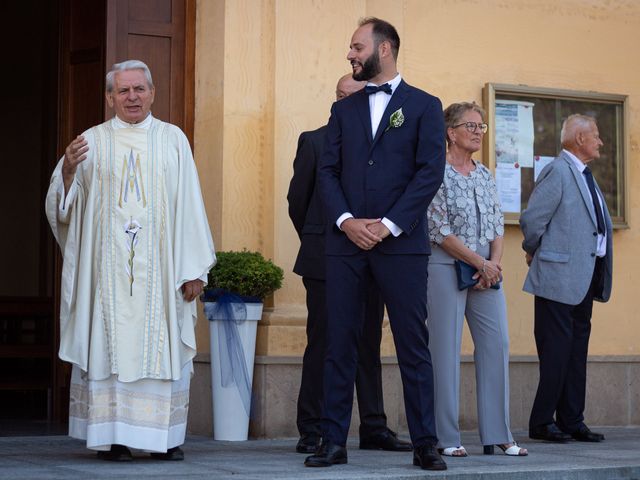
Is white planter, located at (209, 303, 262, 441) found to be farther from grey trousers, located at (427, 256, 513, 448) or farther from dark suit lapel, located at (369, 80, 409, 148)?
dark suit lapel, located at (369, 80, 409, 148)

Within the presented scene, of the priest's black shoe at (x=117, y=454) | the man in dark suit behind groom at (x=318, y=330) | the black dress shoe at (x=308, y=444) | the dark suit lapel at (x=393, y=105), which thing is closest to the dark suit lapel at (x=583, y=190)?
the man in dark suit behind groom at (x=318, y=330)

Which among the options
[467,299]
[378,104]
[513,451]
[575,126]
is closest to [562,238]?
[575,126]

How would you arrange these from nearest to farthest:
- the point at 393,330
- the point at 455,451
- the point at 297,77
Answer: the point at 393,330
the point at 455,451
the point at 297,77

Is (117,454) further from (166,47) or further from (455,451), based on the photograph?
(166,47)

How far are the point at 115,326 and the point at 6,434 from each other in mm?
2363

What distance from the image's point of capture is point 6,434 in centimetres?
906

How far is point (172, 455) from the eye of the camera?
7168 mm

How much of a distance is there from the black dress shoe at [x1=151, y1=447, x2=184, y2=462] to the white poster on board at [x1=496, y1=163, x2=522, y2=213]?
3681mm

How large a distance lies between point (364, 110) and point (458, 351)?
155cm

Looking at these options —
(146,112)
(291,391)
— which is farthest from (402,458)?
(146,112)

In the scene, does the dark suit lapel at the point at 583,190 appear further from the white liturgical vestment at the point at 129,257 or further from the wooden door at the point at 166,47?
the white liturgical vestment at the point at 129,257

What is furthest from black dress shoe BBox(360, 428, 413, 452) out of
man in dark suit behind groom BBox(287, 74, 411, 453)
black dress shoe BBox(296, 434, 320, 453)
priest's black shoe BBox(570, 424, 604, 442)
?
priest's black shoe BBox(570, 424, 604, 442)

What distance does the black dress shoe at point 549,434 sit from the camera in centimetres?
869

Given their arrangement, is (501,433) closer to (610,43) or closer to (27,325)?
(610,43)
